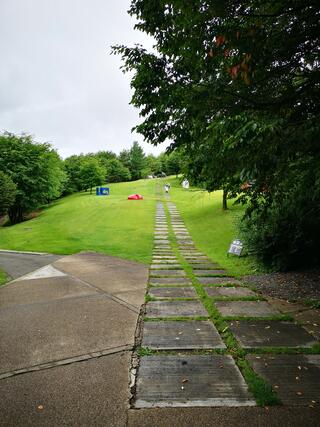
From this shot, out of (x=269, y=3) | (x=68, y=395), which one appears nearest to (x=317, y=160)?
(x=269, y=3)

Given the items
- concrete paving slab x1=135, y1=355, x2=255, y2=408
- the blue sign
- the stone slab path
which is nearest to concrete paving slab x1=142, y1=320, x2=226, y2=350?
the stone slab path

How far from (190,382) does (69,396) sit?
1223 mm

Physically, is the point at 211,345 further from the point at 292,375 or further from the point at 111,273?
the point at 111,273

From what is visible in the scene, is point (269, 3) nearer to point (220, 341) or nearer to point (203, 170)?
point (203, 170)

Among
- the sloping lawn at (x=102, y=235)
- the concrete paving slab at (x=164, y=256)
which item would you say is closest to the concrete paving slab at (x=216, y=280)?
the concrete paving slab at (x=164, y=256)

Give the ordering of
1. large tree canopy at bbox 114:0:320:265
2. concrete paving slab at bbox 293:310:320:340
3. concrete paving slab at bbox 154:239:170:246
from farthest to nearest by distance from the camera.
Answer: concrete paving slab at bbox 154:239:170:246
concrete paving slab at bbox 293:310:320:340
large tree canopy at bbox 114:0:320:265

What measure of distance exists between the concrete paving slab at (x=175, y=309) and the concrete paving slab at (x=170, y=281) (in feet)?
4.35

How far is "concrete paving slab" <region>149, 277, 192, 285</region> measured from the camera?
6762mm

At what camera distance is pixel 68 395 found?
2812 millimetres

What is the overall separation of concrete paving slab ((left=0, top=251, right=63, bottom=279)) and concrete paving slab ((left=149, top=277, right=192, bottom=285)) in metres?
3.77

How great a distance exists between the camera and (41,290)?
20.5ft

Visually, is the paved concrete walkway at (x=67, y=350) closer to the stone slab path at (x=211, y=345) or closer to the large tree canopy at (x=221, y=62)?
the stone slab path at (x=211, y=345)

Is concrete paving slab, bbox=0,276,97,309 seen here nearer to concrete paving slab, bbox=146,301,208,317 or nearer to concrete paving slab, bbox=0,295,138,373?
concrete paving slab, bbox=0,295,138,373

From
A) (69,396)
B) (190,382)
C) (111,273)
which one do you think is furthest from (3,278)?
(190,382)
